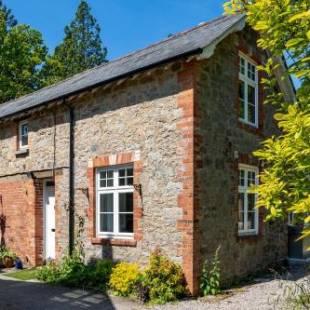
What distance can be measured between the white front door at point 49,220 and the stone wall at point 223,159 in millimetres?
5357

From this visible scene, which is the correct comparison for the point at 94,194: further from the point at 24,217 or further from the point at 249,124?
the point at 249,124

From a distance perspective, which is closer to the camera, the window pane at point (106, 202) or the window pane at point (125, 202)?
the window pane at point (125, 202)

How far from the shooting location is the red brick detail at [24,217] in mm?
12273

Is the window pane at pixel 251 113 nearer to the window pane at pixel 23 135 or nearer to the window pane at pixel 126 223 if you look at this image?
the window pane at pixel 126 223

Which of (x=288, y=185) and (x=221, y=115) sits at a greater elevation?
(x=221, y=115)

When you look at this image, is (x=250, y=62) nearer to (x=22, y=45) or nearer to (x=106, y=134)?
(x=106, y=134)

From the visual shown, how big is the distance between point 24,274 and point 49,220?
5.74ft

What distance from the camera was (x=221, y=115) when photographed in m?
9.66

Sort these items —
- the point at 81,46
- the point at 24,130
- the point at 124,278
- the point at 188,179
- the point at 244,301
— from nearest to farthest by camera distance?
the point at 244,301, the point at 188,179, the point at 124,278, the point at 24,130, the point at 81,46

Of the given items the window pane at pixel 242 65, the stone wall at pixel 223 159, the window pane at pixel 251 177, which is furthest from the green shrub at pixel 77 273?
the window pane at pixel 242 65

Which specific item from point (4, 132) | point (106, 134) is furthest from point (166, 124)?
point (4, 132)

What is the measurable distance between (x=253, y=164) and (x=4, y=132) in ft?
27.9

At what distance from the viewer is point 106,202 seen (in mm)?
10391

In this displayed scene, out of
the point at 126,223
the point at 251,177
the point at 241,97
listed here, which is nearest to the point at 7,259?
the point at 126,223
